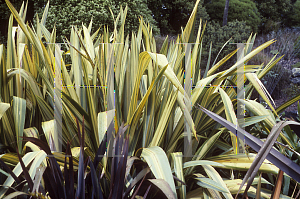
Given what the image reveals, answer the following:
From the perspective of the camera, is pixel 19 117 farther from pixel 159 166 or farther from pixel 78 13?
pixel 78 13

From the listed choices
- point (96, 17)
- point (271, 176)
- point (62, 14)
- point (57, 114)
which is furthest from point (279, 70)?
point (57, 114)

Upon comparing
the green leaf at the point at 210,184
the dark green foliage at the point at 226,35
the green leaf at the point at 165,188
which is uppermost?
the dark green foliage at the point at 226,35

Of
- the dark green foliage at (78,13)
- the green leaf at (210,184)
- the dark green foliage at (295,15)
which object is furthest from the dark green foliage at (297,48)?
the green leaf at (210,184)

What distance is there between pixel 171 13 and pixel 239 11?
2.68 m

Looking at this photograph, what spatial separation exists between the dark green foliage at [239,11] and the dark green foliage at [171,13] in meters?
1.08

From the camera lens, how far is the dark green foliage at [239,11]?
356 inches

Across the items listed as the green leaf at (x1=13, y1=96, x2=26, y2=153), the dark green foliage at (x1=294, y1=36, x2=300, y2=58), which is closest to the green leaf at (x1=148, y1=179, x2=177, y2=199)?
the green leaf at (x1=13, y1=96, x2=26, y2=153)

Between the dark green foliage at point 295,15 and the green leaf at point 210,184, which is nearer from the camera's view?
the green leaf at point 210,184

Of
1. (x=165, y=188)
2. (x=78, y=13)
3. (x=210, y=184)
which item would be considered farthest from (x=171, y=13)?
(x=165, y=188)

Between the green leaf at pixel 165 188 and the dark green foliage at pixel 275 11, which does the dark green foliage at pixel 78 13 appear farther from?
the dark green foliage at pixel 275 11

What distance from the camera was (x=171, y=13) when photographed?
356 inches

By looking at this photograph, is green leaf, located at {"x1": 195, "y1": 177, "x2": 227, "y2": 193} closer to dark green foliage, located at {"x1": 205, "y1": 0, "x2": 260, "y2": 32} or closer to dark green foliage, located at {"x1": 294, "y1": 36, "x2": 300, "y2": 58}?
dark green foliage, located at {"x1": 294, "y1": 36, "x2": 300, "y2": 58}

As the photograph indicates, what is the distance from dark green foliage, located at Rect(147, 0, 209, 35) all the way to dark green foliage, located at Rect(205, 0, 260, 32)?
1077mm

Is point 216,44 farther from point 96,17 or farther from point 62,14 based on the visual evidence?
point 62,14
